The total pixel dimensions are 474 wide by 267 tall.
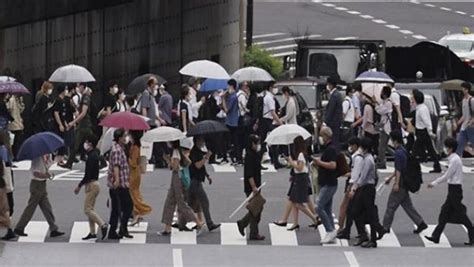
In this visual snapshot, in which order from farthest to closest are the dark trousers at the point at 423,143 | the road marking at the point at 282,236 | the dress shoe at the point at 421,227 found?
the dark trousers at the point at 423,143, the dress shoe at the point at 421,227, the road marking at the point at 282,236

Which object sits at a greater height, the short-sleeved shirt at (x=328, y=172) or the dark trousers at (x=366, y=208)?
the short-sleeved shirt at (x=328, y=172)

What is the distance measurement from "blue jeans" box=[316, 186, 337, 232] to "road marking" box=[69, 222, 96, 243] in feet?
10.7

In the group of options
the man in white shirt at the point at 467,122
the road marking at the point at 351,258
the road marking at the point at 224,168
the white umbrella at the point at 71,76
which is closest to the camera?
the road marking at the point at 351,258

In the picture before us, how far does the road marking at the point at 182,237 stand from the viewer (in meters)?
24.2

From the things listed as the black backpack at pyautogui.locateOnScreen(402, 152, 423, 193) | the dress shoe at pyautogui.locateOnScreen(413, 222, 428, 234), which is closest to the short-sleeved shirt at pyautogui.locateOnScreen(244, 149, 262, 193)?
the black backpack at pyautogui.locateOnScreen(402, 152, 423, 193)

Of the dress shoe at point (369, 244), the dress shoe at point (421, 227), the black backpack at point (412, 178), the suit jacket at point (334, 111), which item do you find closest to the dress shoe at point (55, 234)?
the dress shoe at point (369, 244)

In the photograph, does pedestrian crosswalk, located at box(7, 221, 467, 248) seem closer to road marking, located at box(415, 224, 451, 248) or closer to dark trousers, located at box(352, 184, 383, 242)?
road marking, located at box(415, 224, 451, 248)

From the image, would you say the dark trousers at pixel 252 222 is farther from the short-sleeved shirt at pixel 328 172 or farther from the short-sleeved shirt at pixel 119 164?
the short-sleeved shirt at pixel 119 164

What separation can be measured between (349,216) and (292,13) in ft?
156

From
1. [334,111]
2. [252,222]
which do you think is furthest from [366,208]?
[334,111]

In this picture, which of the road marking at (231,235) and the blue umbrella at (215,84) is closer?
the road marking at (231,235)

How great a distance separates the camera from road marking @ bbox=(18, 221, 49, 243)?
2410 centimetres

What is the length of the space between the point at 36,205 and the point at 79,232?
0.96 metres

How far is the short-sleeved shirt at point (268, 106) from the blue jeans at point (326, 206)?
366 inches
